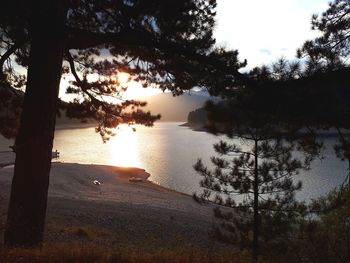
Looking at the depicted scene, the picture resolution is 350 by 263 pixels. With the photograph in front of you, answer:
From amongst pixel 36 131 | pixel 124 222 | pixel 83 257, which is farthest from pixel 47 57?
pixel 124 222

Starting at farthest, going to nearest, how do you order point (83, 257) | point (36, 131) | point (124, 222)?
point (124, 222), point (36, 131), point (83, 257)

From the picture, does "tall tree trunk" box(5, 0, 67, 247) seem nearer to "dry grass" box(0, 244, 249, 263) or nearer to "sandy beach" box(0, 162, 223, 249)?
"dry grass" box(0, 244, 249, 263)

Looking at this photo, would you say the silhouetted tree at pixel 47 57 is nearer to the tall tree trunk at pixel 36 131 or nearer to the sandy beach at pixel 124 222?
the tall tree trunk at pixel 36 131

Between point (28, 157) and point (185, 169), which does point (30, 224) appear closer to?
point (28, 157)

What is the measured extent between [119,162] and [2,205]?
46.3m

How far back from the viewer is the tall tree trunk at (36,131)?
531cm

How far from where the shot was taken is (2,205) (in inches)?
543

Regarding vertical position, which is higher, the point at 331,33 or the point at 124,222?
the point at 331,33

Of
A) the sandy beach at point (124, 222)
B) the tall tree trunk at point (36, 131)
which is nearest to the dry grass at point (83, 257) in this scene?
the tall tree trunk at point (36, 131)

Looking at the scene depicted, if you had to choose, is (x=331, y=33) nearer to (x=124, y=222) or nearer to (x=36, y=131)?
(x=36, y=131)

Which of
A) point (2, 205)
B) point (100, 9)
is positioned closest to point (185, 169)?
point (2, 205)

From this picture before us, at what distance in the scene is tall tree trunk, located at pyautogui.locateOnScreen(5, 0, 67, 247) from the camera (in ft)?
17.4

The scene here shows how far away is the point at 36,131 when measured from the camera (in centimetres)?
532

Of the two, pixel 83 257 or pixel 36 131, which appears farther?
pixel 36 131
